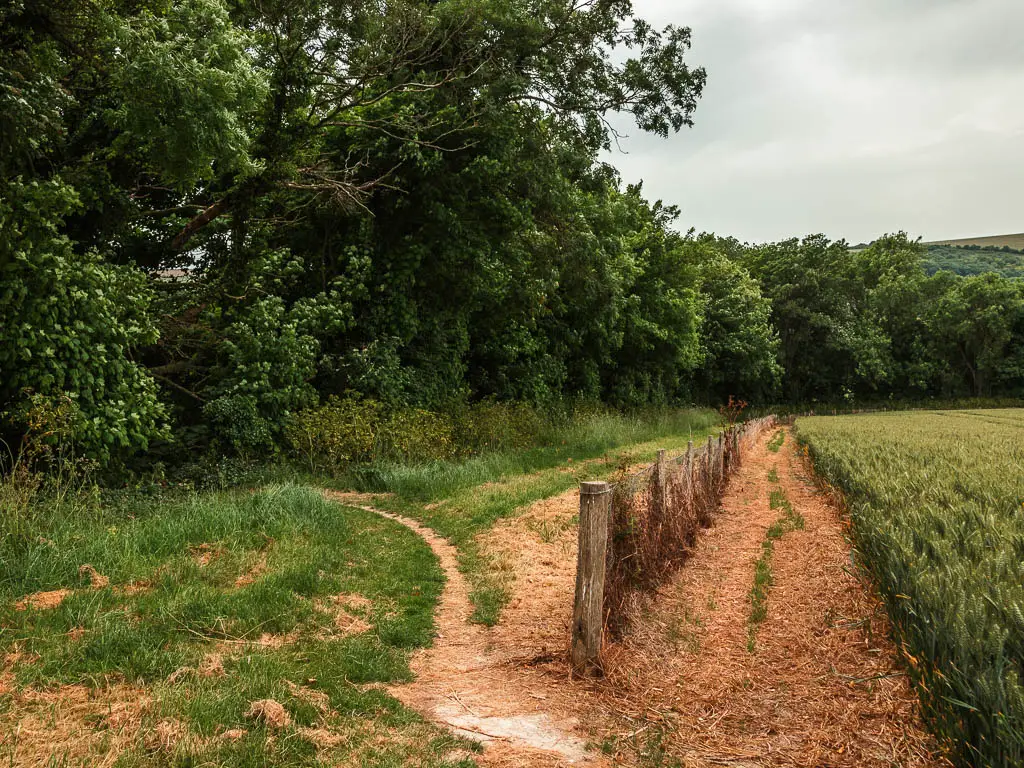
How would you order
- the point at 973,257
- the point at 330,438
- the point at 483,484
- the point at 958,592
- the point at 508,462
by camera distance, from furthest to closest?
the point at 973,257 → the point at 508,462 → the point at 330,438 → the point at 483,484 → the point at 958,592

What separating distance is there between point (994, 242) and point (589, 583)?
182 metres

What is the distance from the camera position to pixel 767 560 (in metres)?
7.29

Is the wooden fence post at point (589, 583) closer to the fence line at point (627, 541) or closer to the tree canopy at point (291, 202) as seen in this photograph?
the fence line at point (627, 541)

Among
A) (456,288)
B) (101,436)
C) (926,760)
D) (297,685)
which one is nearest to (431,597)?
(297,685)

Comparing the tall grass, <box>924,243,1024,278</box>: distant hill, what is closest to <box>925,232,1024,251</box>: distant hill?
<box>924,243,1024,278</box>: distant hill

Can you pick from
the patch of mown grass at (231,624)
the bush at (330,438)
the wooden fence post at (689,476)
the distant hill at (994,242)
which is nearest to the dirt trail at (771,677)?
the wooden fence post at (689,476)

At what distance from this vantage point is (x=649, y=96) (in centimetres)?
1510

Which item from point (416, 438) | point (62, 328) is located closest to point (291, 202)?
point (416, 438)

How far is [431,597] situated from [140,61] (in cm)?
822

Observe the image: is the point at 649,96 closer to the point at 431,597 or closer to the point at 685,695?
the point at 431,597

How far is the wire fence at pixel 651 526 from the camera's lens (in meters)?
5.03

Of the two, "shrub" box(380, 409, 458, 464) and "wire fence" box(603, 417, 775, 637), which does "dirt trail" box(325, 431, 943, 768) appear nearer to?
"wire fence" box(603, 417, 775, 637)

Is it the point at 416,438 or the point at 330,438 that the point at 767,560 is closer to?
the point at 416,438

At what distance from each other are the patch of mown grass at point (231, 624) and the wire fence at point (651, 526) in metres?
1.60
